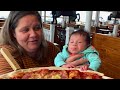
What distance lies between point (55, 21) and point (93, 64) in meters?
0.28

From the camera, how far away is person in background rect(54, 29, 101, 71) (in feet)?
3.41

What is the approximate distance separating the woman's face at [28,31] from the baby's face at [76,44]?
0.47ft

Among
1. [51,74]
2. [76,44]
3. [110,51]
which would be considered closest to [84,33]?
[76,44]

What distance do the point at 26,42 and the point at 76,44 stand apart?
22cm

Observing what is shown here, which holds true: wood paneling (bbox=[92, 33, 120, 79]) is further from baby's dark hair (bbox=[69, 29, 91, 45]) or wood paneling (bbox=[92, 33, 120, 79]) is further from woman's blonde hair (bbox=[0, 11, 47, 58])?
woman's blonde hair (bbox=[0, 11, 47, 58])

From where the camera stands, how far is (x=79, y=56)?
1.05 meters

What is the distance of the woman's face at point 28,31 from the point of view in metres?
1.02

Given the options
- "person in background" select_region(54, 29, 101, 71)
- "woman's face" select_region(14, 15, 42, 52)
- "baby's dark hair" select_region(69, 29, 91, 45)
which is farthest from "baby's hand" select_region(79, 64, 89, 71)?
"woman's face" select_region(14, 15, 42, 52)

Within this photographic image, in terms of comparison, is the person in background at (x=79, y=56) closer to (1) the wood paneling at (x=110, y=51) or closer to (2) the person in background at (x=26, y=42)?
(2) the person in background at (x=26, y=42)

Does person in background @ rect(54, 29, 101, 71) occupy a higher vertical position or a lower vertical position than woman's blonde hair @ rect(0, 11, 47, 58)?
lower
